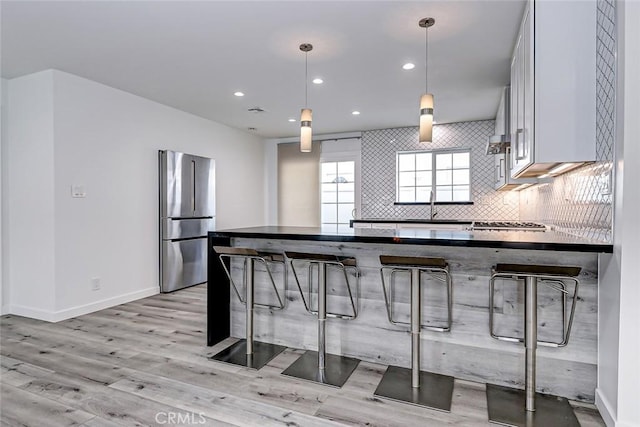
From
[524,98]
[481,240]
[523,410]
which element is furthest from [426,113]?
→ [523,410]

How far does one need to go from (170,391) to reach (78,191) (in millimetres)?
2508

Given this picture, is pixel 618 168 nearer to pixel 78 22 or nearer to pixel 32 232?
pixel 78 22

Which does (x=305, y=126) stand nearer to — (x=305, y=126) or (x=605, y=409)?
(x=305, y=126)

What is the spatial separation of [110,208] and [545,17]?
423 cm

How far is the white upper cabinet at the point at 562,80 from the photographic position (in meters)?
2.04

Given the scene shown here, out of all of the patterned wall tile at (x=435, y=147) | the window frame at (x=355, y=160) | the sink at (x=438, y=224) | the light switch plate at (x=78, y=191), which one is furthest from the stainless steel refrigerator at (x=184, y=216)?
the sink at (x=438, y=224)

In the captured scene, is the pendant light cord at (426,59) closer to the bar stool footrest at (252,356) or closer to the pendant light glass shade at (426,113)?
the pendant light glass shade at (426,113)

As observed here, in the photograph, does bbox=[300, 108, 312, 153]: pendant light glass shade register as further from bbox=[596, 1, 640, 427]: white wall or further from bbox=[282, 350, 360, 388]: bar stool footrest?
→ bbox=[596, 1, 640, 427]: white wall

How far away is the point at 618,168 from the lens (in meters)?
1.76

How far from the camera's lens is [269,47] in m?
3.01

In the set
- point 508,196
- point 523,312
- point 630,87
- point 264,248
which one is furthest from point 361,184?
point 630,87

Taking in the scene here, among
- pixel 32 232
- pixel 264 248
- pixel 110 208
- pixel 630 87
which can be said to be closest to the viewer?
pixel 630 87

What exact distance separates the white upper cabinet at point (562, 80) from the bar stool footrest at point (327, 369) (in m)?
1.80

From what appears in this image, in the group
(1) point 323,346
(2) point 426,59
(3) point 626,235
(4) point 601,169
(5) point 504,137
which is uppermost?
(2) point 426,59
